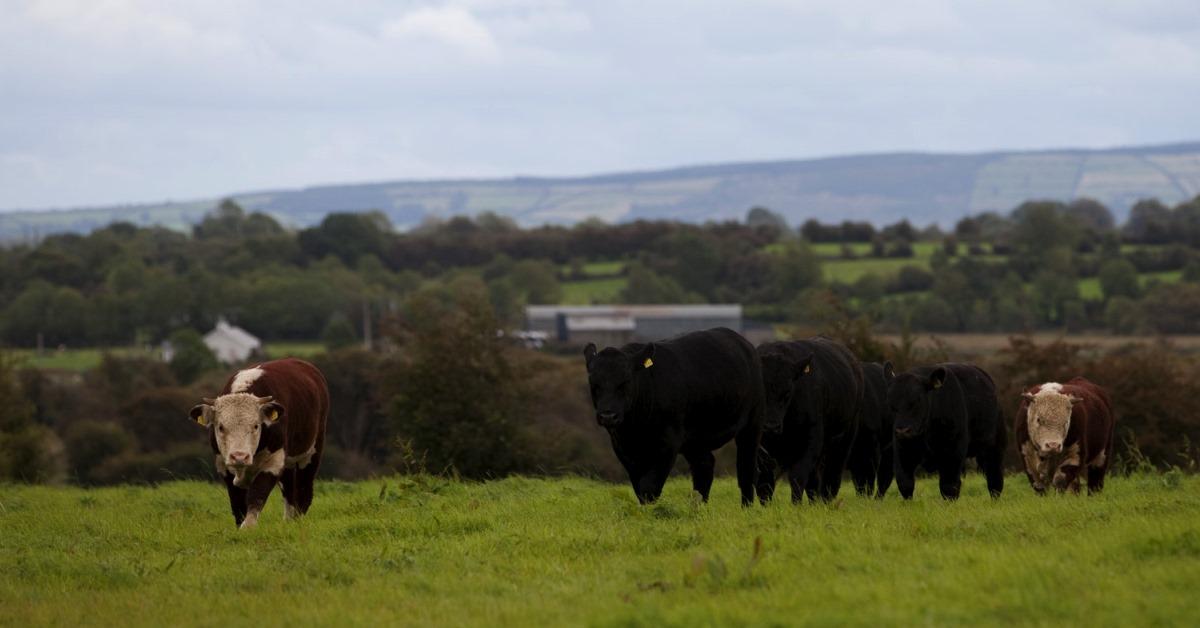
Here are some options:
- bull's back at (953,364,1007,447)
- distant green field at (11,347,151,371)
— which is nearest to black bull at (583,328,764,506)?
bull's back at (953,364,1007,447)

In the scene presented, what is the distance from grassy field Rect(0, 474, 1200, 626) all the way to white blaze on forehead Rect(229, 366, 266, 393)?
1412mm

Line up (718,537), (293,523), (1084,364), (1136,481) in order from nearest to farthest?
(718,537) → (293,523) → (1136,481) → (1084,364)

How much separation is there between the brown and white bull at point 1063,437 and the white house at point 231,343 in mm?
97983

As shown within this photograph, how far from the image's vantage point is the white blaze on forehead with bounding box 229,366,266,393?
16.2 m

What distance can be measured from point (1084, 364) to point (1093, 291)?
2998 inches

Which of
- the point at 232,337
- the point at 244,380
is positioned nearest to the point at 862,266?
the point at 232,337

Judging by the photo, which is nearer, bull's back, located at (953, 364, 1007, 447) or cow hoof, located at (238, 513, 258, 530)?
cow hoof, located at (238, 513, 258, 530)

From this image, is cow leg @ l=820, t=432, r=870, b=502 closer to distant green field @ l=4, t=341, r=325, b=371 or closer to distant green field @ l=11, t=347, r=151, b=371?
distant green field @ l=4, t=341, r=325, b=371

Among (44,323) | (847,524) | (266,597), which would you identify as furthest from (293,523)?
(44,323)

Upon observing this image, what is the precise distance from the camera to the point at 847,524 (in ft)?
45.8

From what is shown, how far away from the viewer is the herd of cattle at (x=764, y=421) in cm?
1608

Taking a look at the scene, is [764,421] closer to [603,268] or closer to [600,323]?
[600,323]

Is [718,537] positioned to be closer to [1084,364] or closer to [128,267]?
[1084,364]

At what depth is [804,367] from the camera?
17422 mm
